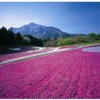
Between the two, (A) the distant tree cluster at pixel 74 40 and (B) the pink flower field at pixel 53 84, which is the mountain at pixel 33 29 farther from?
(A) the distant tree cluster at pixel 74 40

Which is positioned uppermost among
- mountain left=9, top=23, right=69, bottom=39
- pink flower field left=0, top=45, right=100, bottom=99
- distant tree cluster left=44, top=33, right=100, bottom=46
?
mountain left=9, top=23, right=69, bottom=39

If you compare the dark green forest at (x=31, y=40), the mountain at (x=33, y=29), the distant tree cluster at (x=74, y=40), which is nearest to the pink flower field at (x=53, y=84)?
the mountain at (x=33, y=29)

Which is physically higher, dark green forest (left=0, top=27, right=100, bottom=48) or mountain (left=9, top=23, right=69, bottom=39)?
mountain (left=9, top=23, right=69, bottom=39)

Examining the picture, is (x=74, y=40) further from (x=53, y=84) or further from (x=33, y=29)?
(x=53, y=84)

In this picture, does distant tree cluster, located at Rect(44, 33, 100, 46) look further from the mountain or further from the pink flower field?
the pink flower field

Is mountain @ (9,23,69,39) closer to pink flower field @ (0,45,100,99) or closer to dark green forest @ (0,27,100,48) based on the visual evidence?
dark green forest @ (0,27,100,48)

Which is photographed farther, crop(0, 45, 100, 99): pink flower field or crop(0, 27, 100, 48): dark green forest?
crop(0, 27, 100, 48): dark green forest

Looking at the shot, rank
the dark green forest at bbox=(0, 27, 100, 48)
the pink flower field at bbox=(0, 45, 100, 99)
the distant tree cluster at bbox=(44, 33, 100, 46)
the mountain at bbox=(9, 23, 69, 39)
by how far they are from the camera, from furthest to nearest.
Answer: the distant tree cluster at bbox=(44, 33, 100, 46) < the dark green forest at bbox=(0, 27, 100, 48) < the mountain at bbox=(9, 23, 69, 39) < the pink flower field at bbox=(0, 45, 100, 99)

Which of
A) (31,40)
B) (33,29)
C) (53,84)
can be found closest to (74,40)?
(31,40)

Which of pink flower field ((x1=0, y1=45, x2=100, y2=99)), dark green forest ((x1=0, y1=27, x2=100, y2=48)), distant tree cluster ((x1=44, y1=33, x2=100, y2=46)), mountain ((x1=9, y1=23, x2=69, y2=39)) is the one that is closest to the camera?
pink flower field ((x1=0, y1=45, x2=100, y2=99))

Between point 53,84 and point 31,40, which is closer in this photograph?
point 53,84

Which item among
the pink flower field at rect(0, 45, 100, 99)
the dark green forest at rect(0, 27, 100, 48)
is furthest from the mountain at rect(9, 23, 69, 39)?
the pink flower field at rect(0, 45, 100, 99)
